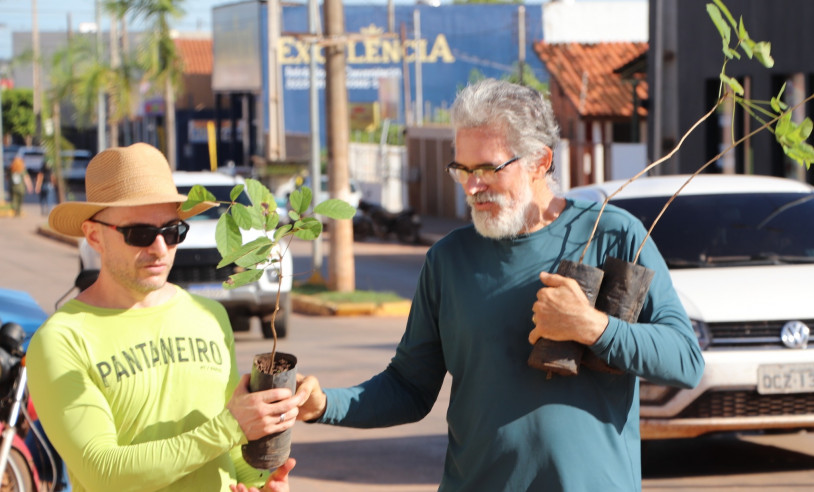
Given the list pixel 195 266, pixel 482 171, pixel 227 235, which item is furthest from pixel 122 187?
pixel 195 266

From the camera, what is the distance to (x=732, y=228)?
8.59m

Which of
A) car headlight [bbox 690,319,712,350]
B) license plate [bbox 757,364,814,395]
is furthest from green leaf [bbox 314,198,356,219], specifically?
license plate [bbox 757,364,814,395]

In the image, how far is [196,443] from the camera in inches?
123

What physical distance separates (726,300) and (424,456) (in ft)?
7.41

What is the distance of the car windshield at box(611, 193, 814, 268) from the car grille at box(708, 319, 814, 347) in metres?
0.86

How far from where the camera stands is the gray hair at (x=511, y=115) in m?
3.40

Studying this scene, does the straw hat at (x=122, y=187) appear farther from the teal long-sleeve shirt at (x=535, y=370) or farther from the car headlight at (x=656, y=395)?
the car headlight at (x=656, y=395)

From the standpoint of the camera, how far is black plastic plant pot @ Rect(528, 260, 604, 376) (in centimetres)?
316

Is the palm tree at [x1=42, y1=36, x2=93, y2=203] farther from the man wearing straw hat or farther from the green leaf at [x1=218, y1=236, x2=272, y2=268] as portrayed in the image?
the green leaf at [x1=218, y1=236, x2=272, y2=268]

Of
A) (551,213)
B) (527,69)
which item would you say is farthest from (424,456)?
(527,69)

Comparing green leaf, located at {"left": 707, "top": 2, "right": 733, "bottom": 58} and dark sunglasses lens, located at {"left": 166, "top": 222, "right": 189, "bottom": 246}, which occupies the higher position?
green leaf, located at {"left": 707, "top": 2, "right": 733, "bottom": 58}

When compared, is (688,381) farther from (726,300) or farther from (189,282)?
(189,282)

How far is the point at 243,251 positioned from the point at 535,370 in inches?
31.2

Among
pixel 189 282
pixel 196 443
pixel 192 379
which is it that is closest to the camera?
pixel 196 443
